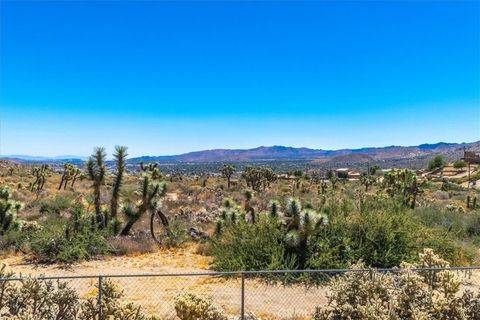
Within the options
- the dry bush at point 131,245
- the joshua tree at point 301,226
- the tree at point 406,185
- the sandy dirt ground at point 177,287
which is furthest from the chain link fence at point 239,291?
the tree at point 406,185

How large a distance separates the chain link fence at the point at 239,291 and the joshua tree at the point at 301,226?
1239 millimetres

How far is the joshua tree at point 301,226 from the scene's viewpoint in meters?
14.7

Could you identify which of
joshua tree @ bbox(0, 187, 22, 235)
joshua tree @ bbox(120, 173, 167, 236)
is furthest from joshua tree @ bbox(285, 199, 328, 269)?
joshua tree @ bbox(0, 187, 22, 235)

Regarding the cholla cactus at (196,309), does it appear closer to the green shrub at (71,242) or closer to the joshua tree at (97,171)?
the green shrub at (71,242)

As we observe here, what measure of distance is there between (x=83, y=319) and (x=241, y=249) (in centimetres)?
703

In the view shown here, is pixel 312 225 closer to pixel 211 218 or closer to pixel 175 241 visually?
→ pixel 175 241

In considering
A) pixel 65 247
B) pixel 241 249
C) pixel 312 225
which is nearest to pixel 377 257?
pixel 312 225

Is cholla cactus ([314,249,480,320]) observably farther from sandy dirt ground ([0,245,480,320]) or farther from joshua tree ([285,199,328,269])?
joshua tree ([285,199,328,269])

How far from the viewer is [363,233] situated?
1571cm

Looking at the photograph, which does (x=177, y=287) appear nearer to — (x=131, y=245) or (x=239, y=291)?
(x=239, y=291)

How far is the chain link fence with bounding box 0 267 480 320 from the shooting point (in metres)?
11.1

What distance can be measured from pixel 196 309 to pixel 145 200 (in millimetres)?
12497

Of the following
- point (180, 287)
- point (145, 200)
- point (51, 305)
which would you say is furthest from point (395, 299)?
point (145, 200)

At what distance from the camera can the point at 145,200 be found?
20969 millimetres
